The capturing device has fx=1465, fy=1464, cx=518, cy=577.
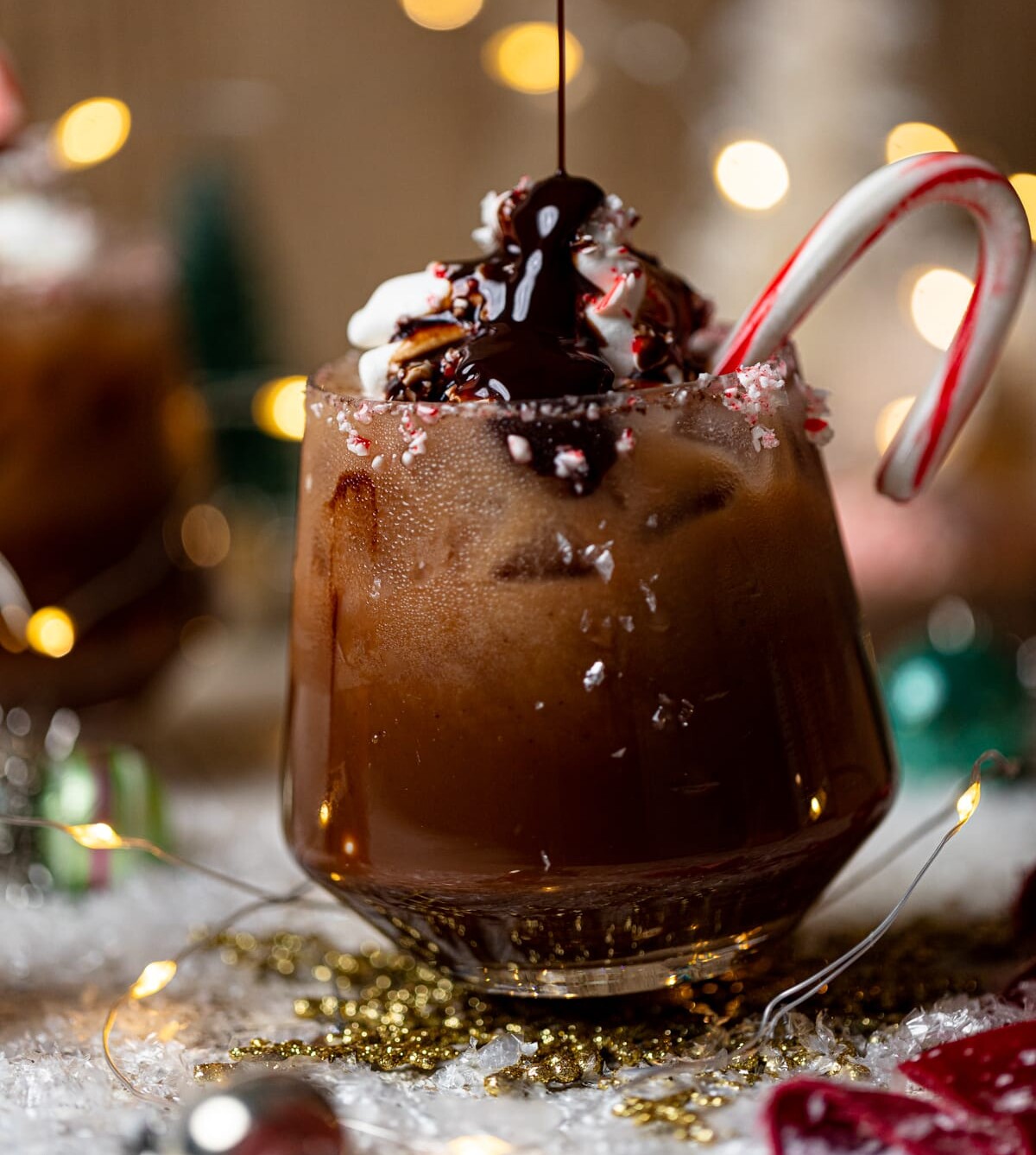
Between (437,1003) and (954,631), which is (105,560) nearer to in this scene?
(437,1003)

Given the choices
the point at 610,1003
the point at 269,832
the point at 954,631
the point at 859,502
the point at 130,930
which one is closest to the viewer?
the point at 610,1003

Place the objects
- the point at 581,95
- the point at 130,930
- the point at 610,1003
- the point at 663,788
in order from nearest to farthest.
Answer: the point at 663,788
the point at 610,1003
the point at 130,930
the point at 581,95

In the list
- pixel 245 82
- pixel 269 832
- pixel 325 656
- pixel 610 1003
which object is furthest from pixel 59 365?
pixel 245 82

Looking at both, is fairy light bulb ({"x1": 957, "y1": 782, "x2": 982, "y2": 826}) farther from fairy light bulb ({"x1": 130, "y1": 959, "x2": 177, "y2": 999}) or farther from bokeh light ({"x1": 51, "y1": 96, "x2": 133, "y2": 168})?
bokeh light ({"x1": 51, "y1": 96, "x2": 133, "y2": 168})

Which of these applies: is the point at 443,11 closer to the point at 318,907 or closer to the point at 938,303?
the point at 938,303

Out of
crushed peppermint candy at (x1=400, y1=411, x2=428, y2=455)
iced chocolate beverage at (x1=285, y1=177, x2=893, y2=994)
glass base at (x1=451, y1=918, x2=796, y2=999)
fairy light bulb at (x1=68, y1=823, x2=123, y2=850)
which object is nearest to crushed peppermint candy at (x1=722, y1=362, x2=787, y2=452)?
iced chocolate beverage at (x1=285, y1=177, x2=893, y2=994)

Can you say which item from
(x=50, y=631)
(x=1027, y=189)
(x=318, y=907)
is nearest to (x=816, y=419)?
(x=318, y=907)
